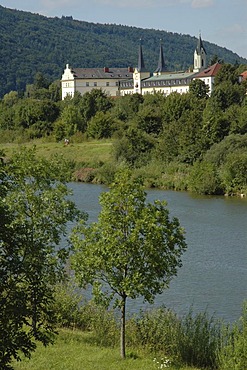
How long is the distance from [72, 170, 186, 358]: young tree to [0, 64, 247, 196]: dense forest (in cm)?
2296

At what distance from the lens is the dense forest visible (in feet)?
120

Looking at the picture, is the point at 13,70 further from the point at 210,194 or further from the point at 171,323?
the point at 171,323

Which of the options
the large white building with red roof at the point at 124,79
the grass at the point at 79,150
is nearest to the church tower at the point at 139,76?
the large white building with red roof at the point at 124,79

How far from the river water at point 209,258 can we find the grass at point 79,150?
474 inches

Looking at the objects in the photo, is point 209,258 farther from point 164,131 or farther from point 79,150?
point 79,150

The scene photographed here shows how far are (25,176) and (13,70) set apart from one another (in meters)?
132

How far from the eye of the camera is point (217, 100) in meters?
52.8

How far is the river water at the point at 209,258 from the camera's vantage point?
1544cm

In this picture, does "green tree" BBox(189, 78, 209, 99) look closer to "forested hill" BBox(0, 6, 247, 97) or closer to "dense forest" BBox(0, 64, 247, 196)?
"dense forest" BBox(0, 64, 247, 196)

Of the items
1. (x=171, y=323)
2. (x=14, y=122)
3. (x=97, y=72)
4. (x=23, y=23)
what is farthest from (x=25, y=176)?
(x=23, y=23)

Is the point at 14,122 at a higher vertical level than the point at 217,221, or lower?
higher

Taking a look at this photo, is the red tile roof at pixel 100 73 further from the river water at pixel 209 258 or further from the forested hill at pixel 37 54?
the river water at pixel 209 258

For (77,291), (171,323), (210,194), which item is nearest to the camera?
(171,323)

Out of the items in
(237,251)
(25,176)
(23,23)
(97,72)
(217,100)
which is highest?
(23,23)
